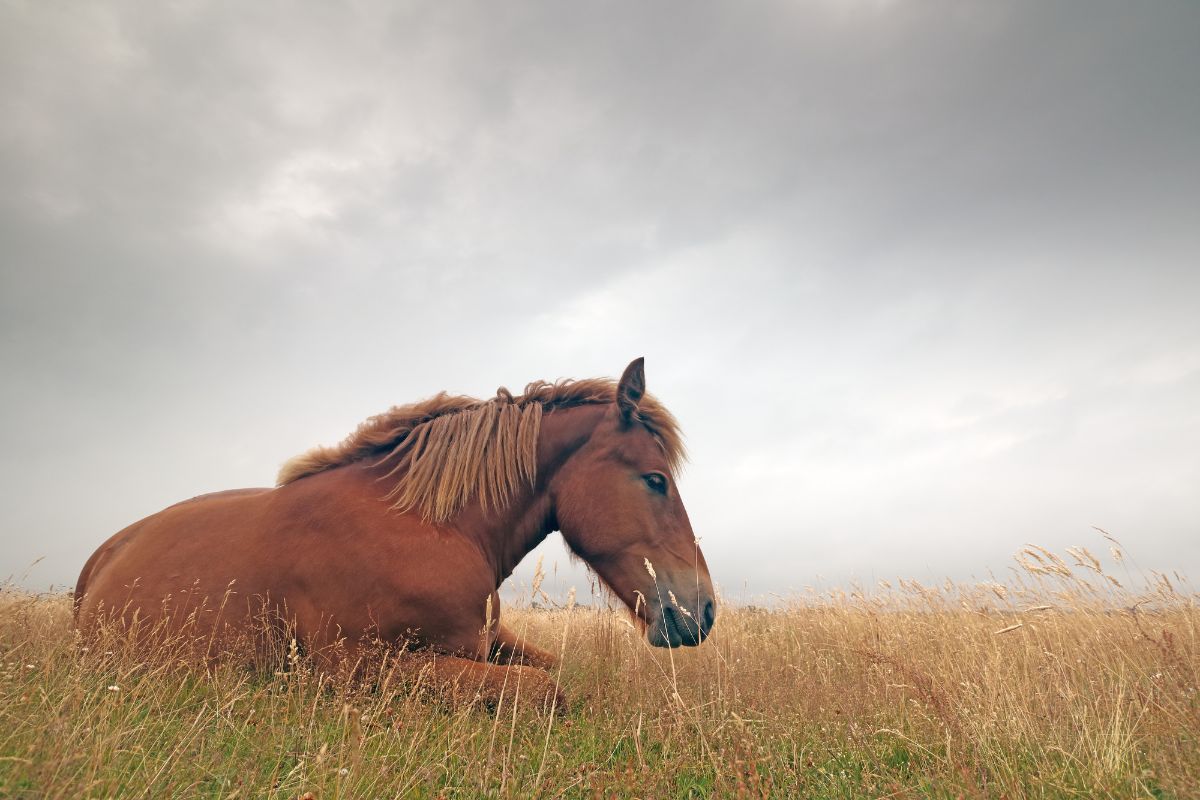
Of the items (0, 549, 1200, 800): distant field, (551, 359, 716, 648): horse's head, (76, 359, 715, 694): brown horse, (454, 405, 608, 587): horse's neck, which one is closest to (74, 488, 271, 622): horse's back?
(76, 359, 715, 694): brown horse

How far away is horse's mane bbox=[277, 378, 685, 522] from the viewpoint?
4234mm

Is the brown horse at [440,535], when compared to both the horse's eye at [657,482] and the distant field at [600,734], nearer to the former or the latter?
the horse's eye at [657,482]

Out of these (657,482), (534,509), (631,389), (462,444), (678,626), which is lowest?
(678,626)

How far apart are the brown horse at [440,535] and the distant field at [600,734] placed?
34cm

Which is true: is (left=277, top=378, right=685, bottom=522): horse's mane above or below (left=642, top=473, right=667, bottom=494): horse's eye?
above

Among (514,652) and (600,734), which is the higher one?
(514,652)

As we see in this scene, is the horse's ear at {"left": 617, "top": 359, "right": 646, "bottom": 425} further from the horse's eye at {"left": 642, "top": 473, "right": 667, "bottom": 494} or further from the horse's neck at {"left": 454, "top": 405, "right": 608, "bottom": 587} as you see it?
the horse's eye at {"left": 642, "top": 473, "right": 667, "bottom": 494}

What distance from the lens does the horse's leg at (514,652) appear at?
14.5ft

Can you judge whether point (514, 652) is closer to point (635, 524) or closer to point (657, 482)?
point (635, 524)

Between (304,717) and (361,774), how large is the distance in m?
0.94

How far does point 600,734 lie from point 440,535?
1.54 metres

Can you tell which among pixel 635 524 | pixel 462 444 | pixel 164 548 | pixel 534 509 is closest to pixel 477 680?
pixel 534 509

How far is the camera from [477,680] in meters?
3.49

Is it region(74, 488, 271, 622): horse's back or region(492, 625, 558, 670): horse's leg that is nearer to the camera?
region(74, 488, 271, 622): horse's back
